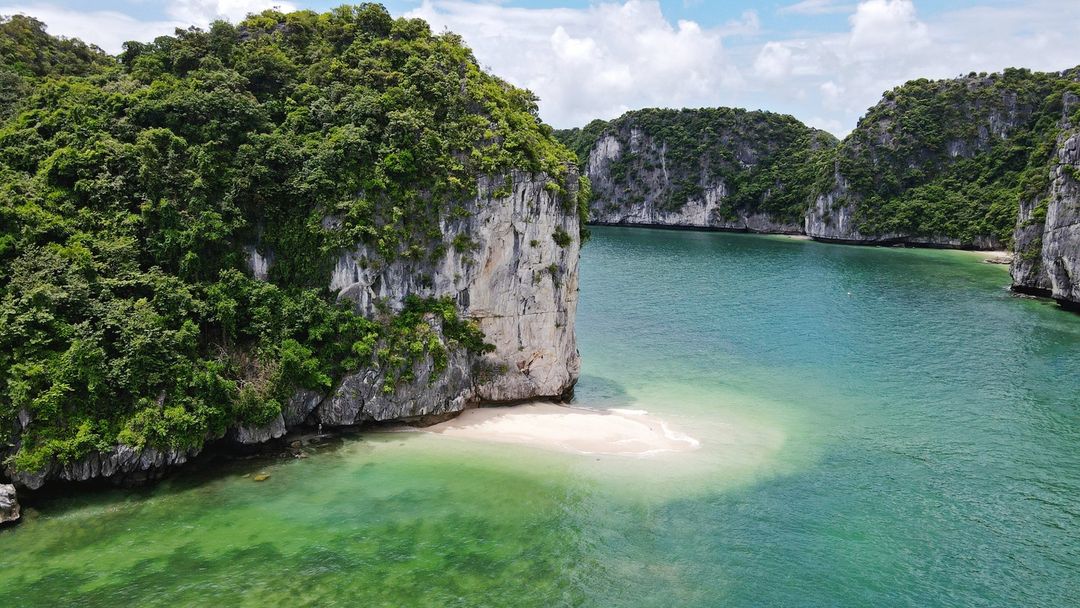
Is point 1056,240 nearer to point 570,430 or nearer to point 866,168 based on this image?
point 570,430

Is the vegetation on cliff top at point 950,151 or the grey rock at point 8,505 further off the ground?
the vegetation on cliff top at point 950,151

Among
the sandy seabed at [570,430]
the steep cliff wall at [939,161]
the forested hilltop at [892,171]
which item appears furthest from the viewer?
the steep cliff wall at [939,161]

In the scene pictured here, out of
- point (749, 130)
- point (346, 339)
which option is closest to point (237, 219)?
point (346, 339)

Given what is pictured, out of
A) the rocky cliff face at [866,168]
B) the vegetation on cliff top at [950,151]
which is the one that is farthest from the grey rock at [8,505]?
the vegetation on cliff top at [950,151]

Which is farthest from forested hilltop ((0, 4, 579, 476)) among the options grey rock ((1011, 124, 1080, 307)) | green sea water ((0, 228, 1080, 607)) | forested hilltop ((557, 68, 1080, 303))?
forested hilltop ((557, 68, 1080, 303))

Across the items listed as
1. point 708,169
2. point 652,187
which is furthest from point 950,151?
point 652,187

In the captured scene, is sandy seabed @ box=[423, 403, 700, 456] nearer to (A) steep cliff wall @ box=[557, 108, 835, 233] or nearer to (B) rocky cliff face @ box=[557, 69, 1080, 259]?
(B) rocky cliff face @ box=[557, 69, 1080, 259]

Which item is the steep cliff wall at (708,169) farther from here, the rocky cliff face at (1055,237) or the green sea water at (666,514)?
the green sea water at (666,514)
